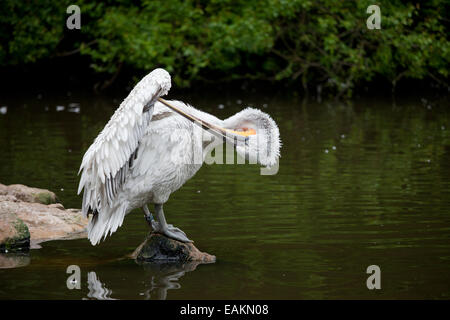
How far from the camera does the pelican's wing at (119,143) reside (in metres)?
5.98

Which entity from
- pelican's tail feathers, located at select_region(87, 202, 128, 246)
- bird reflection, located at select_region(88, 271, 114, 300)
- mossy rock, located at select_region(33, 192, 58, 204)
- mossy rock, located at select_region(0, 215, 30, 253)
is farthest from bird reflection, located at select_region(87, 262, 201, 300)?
mossy rock, located at select_region(33, 192, 58, 204)

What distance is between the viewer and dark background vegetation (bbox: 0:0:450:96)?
17.1 metres

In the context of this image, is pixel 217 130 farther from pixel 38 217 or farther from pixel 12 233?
pixel 38 217

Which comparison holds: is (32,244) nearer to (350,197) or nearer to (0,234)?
(0,234)

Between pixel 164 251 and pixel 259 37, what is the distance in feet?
36.0

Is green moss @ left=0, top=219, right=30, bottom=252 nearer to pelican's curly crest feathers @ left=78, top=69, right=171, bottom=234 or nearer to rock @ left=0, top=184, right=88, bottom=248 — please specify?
rock @ left=0, top=184, right=88, bottom=248

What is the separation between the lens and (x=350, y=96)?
18.3m

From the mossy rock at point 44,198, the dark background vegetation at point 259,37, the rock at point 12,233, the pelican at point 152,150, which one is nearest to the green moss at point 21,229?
the rock at point 12,233

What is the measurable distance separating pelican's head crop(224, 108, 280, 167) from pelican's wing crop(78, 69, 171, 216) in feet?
2.23

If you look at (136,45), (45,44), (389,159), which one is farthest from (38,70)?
(389,159)

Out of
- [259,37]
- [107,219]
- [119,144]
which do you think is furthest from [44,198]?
[259,37]

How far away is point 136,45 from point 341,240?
11.3m

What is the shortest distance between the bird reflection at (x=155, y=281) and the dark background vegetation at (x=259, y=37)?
35.3 ft

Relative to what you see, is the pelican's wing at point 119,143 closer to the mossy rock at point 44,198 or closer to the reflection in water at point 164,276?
the reflection in water at point 164,276
